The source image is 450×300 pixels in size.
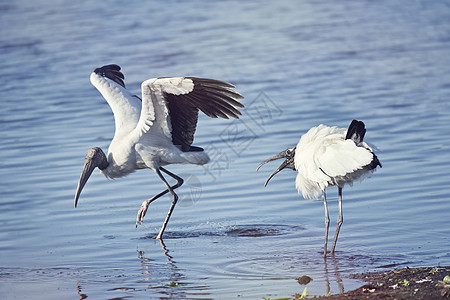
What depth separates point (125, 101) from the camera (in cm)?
824

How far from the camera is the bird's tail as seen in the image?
20.6 ft

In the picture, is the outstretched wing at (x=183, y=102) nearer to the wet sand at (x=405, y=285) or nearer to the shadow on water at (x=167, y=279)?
the shadow on water at (x=167, y=279)

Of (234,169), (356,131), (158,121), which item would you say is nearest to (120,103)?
(158,121)

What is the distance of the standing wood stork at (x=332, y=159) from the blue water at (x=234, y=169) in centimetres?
49

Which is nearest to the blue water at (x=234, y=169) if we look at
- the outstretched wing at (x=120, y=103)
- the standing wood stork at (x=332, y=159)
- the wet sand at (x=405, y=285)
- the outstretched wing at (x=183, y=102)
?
the wet sand at (x=405, y=285)

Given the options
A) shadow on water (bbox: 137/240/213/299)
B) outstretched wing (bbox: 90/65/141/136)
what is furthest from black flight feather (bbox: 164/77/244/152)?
shadow on water (bbox: 137/240/213/299)

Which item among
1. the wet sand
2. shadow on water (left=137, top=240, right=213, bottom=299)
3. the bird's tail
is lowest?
shadow on water (left=137, top=240, right=213, bottom=299)

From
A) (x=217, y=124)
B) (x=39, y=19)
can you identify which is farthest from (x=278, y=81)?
(x=39, y=19)

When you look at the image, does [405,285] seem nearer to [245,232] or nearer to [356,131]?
[356,131]

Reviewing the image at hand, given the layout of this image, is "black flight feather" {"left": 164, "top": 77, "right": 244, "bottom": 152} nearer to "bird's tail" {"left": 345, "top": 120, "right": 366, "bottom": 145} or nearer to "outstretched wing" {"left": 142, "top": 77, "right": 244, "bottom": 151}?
"outstretched wing" {"left": 142, "top": 77, "right": 244, "bottom": 151}

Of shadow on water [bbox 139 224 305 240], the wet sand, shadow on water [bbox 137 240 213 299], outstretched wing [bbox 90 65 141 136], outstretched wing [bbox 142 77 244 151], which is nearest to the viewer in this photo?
the wet sand

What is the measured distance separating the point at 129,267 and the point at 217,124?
532 centimetres

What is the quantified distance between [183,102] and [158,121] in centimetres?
43

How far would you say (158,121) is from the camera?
7613mm
